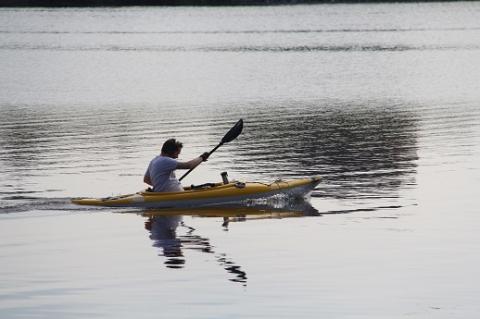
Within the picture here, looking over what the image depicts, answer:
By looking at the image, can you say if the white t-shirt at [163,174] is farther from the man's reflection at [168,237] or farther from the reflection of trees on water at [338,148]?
the reflection of trees on water at [338,148]

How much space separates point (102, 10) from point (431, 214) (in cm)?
13610

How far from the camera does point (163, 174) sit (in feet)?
79.4

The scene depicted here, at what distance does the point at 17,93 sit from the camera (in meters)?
56.6

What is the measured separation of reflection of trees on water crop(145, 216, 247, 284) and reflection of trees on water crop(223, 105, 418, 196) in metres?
4.39

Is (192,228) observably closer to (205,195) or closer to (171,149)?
(205,195)

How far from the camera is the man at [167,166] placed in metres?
23.8

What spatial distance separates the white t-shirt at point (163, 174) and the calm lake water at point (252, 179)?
0.59 meters

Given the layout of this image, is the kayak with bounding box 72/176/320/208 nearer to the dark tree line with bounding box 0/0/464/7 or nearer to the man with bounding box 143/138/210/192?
the man with bounding box 143/138/210/192

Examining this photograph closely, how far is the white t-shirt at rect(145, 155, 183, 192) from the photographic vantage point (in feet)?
78.2

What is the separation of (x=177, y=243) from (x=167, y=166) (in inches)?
114

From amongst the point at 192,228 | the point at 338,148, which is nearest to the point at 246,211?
the point at 192,228

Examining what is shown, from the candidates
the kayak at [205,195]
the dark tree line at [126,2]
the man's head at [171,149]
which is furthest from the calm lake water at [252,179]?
the dark tree line at [126,2]

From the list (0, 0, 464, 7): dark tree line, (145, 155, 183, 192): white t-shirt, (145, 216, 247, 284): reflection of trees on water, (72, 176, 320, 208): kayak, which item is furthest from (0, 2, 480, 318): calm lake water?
(0, 0, 464, 7): dark tree line

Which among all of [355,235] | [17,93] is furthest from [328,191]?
[17,93]
